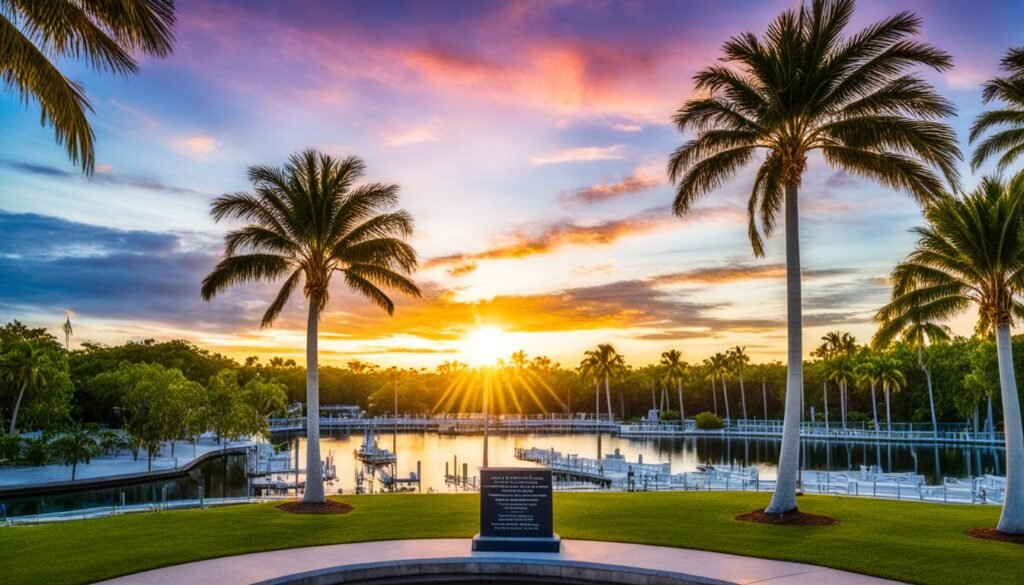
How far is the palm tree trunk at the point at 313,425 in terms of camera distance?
21281mm

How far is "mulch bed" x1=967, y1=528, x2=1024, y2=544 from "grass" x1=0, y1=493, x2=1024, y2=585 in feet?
1.07

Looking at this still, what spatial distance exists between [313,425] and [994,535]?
17532mm

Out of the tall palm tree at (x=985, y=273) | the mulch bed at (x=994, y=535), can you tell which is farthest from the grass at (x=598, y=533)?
the tall palm tree at (x=985, y=273)

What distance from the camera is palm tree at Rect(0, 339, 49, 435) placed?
177 feet

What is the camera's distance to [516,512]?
15.4m

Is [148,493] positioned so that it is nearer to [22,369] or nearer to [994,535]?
[22,369]

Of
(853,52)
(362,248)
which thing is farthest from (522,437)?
(853,52)

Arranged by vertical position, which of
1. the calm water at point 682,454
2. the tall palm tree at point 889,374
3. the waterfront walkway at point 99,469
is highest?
the tall palm tree at point 889,374

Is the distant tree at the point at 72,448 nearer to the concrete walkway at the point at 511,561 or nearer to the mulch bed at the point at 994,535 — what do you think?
the concrete walkway at the point at 511,561

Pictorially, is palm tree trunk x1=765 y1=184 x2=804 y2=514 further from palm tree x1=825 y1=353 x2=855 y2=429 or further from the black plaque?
palm tree x1=825 y1=353 x2=855 y2=429

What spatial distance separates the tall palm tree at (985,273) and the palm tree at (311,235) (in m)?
14.2

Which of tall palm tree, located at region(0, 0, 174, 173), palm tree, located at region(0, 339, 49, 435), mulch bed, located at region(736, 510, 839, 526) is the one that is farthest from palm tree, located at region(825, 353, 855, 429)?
tall palm tree, located at region(0, 0, 174, 173)

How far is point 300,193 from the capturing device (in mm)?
21781

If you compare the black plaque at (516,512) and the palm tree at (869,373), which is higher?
the palm tree at (869,373)
